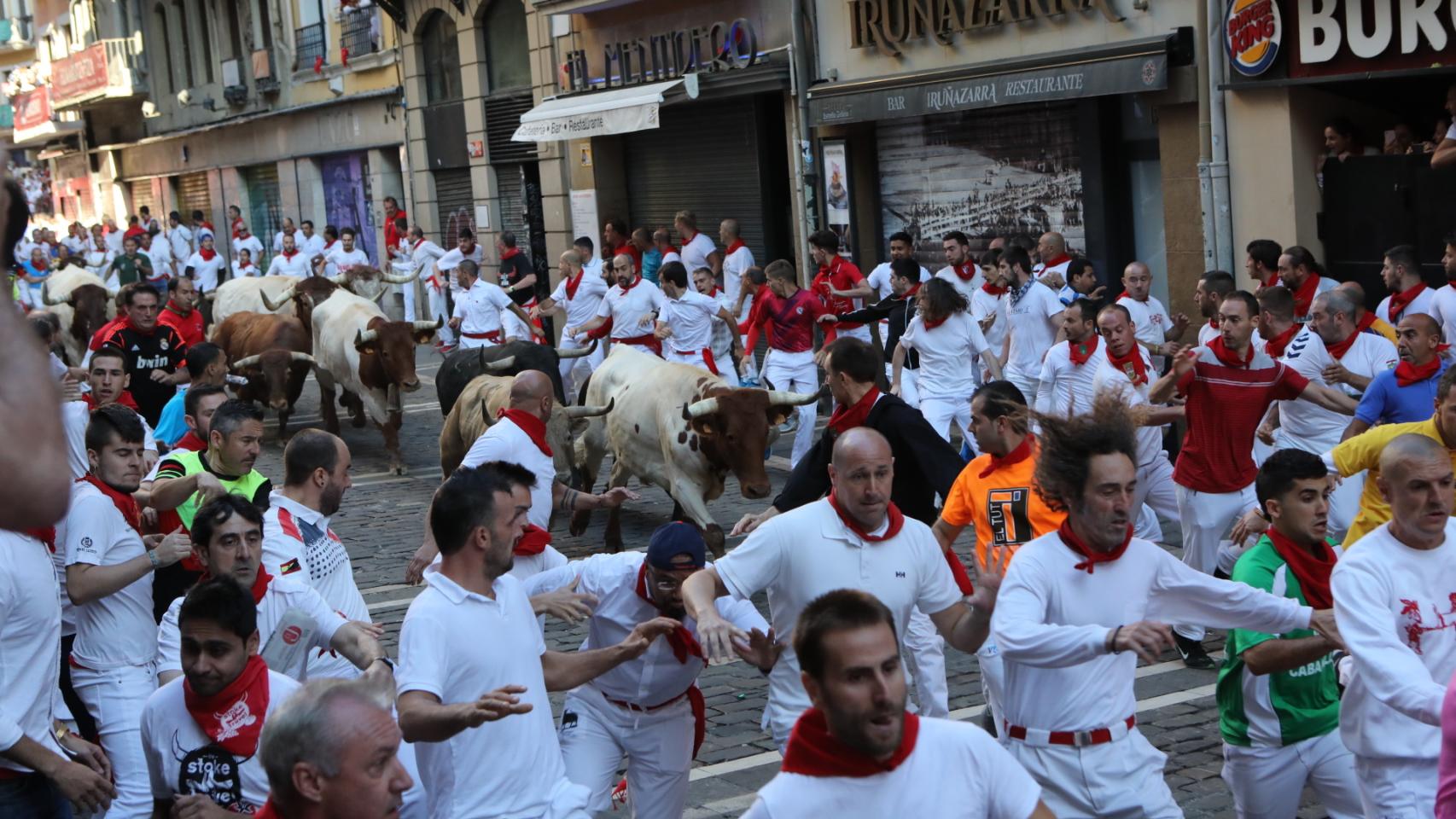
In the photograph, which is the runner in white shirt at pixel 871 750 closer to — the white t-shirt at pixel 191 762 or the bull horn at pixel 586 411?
the white t-shirt at pixel 191 762

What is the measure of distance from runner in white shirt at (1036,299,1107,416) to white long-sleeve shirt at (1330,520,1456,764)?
211 inches

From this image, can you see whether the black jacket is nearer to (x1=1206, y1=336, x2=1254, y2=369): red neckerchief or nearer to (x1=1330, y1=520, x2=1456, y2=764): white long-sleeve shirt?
(x1=1206, y1=336, x2=1254, y2=369): red neckerchief

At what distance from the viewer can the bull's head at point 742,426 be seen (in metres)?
11.6

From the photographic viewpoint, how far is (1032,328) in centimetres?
1400

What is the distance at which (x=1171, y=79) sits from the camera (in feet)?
51.3

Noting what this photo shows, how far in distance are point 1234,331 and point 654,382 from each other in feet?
16.5

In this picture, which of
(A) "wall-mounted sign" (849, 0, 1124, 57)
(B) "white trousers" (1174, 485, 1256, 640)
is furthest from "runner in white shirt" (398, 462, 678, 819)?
(A) "wall-mounted sign" (849, 0, 1124, 57)

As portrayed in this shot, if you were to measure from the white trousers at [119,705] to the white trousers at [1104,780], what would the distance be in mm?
3149

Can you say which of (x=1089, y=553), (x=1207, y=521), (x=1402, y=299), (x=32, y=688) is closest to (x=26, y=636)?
(x=32, y=688)

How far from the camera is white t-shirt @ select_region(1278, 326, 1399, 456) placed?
9789 mm

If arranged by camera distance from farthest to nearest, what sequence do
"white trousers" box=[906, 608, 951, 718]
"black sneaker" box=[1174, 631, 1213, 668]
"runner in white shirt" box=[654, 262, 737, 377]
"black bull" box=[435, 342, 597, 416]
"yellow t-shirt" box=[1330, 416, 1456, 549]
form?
"runner in white shirt" box=[654, 262, 737, 377]
"black bull" box=[435, 342, 597, 416]
"black sneaker" box=[1174, 631, 1213, 668]
"white trousers" box=[906, 608, 951, 718]
"yellow t-shirt" box=[1330, 416, 1456, 549]

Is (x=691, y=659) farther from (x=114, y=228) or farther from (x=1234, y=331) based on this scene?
(x=114, y=228)

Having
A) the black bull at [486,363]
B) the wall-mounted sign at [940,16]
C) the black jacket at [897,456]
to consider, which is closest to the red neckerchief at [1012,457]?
the black jacket at [897,456]

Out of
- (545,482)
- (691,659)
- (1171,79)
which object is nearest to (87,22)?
(1171,79)
